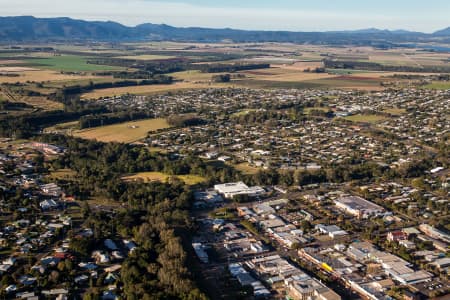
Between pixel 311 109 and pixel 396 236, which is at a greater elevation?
pixel 311 109

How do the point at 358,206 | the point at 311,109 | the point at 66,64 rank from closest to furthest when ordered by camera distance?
the point at 358,206 < the point at 311,109 < the point at 66,64

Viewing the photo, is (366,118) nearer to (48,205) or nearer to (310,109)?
(310,109)

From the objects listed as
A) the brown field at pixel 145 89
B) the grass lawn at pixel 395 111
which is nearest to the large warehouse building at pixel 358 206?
the grass lawn at pixel 395 111

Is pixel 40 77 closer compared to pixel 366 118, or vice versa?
pixel 366 118

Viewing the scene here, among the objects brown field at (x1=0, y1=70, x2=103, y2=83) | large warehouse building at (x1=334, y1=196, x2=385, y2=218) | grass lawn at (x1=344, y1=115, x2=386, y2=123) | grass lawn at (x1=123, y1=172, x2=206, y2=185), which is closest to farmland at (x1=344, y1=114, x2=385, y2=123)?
grass lawn at (x1=344, y1=115, x2=386, y2=123)

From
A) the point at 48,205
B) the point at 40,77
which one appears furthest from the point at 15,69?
the point at 48,205

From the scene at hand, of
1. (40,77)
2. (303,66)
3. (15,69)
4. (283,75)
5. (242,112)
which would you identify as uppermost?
(303,66)

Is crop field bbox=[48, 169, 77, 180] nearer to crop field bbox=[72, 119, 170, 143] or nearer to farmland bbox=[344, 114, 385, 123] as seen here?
crop field bbox=[72, 119, 170, 143]

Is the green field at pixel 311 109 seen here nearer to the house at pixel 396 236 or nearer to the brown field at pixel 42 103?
the brown field at pixel 42 103
